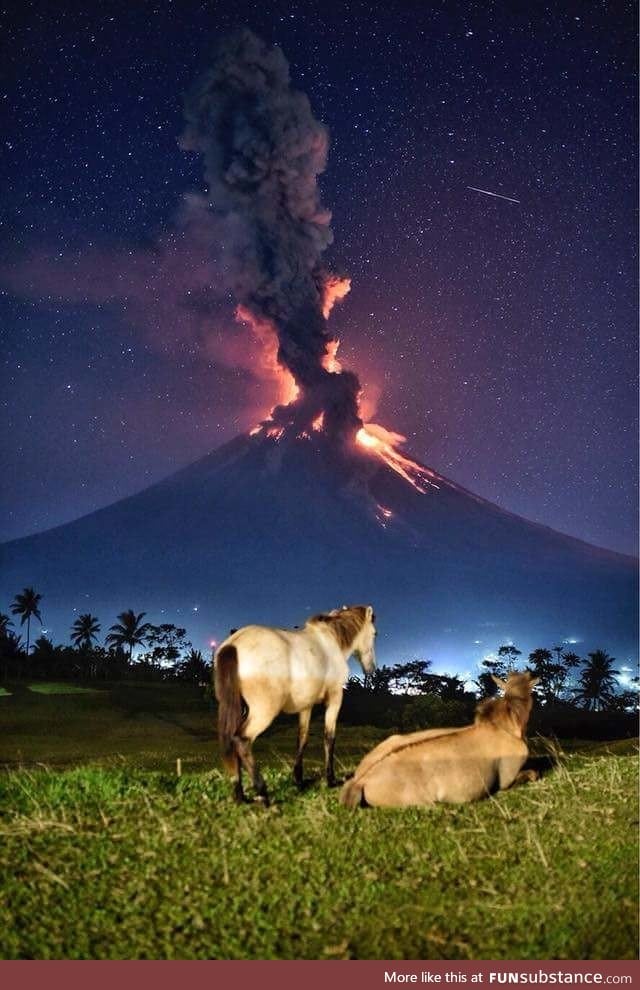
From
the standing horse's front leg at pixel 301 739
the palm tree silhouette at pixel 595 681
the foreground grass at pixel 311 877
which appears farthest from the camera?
the palm tree silhouette at pixel 595 681

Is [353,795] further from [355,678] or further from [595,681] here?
[595,681]

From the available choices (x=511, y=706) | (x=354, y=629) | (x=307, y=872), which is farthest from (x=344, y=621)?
(x=307, y=872)

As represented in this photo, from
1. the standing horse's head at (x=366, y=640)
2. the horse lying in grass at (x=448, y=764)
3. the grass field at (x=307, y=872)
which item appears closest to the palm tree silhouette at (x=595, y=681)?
the standing horse's head at (x=366, y=640)

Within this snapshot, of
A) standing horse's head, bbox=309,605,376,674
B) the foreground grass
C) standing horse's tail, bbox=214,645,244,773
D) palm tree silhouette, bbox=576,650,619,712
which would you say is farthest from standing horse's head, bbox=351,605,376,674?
palm tree silhouette, bbox=576,650,619,712

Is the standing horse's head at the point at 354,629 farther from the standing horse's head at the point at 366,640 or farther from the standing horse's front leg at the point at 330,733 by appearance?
the standing horse's front leg at the point at 330,733

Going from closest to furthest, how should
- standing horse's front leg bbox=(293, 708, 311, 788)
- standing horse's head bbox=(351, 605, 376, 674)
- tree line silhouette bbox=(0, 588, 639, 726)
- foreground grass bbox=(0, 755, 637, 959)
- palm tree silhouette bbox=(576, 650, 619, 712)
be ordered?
foreground grass bbox=(0, 755, 637, 959) → standing horse's front leg bbox=(293, 708, 311, 788) → standing horse's head bbox=(351, 605, 376, 674) → tree line silhouette bbox=(0, 588, 639, 726) → palm tree silhouette bbox=(576, 650, 619, 712)

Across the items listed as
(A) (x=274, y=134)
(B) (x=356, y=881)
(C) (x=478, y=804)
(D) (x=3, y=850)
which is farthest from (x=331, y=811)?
(A) (x=274, y=134)

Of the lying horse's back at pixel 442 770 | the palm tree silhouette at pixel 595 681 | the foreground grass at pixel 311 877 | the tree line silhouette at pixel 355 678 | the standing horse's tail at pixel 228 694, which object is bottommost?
the foreground grass at pixel 311 877

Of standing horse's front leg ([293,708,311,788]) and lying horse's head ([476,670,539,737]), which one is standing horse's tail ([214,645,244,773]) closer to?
standing horse's front leg ([293,708,311,788])
